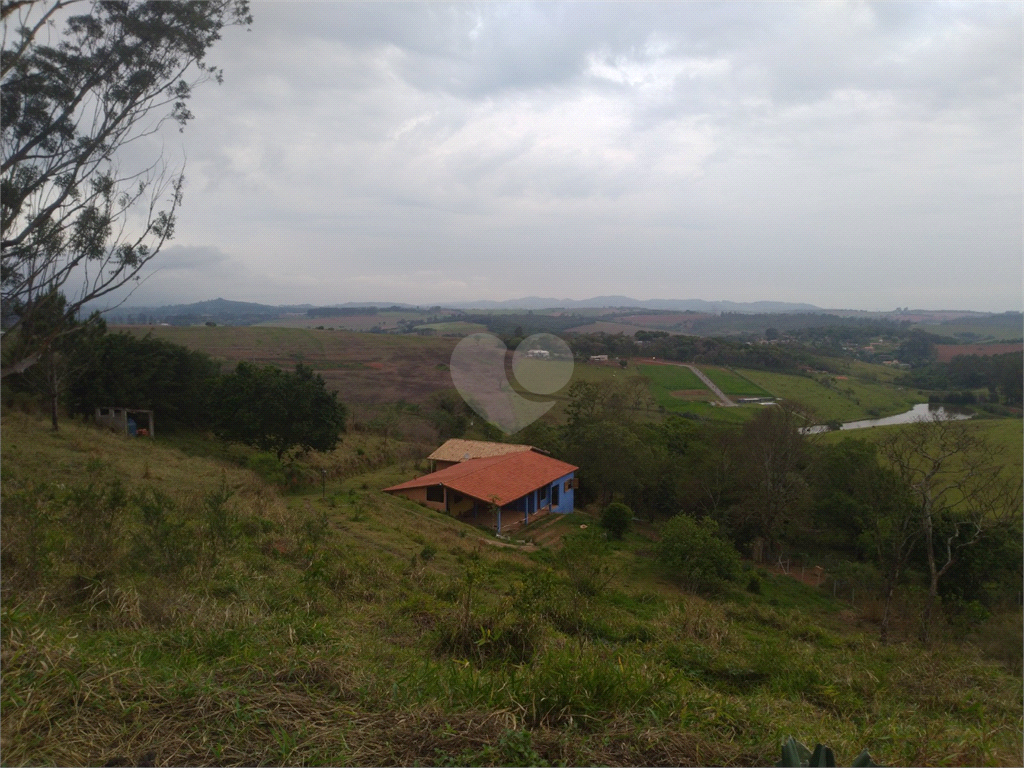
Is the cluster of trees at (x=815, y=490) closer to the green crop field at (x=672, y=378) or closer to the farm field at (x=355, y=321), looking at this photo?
the green crop field at (x=672, y=378)

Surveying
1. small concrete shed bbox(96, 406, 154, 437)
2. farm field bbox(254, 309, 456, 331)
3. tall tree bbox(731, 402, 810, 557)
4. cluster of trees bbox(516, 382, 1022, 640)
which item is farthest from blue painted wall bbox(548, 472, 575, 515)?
farm field bbox(254, 309, 456, 331)

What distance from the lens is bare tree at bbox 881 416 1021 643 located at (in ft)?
30.6

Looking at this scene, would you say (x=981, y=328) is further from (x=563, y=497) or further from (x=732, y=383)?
(x=563, y=497)

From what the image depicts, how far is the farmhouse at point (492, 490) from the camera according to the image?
50.7 ft

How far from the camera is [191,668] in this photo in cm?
275

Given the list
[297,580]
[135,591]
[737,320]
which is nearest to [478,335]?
[297,580]

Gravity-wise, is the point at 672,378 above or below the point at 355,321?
below

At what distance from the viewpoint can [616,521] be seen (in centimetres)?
1593

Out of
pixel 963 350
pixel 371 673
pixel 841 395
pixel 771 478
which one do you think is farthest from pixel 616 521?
pixel 963 350

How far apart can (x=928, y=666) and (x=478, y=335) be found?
17.2 metres

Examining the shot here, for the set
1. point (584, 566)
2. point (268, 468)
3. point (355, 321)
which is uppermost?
point (355, 321)

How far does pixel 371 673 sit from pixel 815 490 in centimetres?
1782

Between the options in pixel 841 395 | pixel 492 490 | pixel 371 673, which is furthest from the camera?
pixel 841 395

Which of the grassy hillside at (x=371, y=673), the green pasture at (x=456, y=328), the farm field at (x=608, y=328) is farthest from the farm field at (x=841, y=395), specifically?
the grassy hillside at (x=371, y=673)
